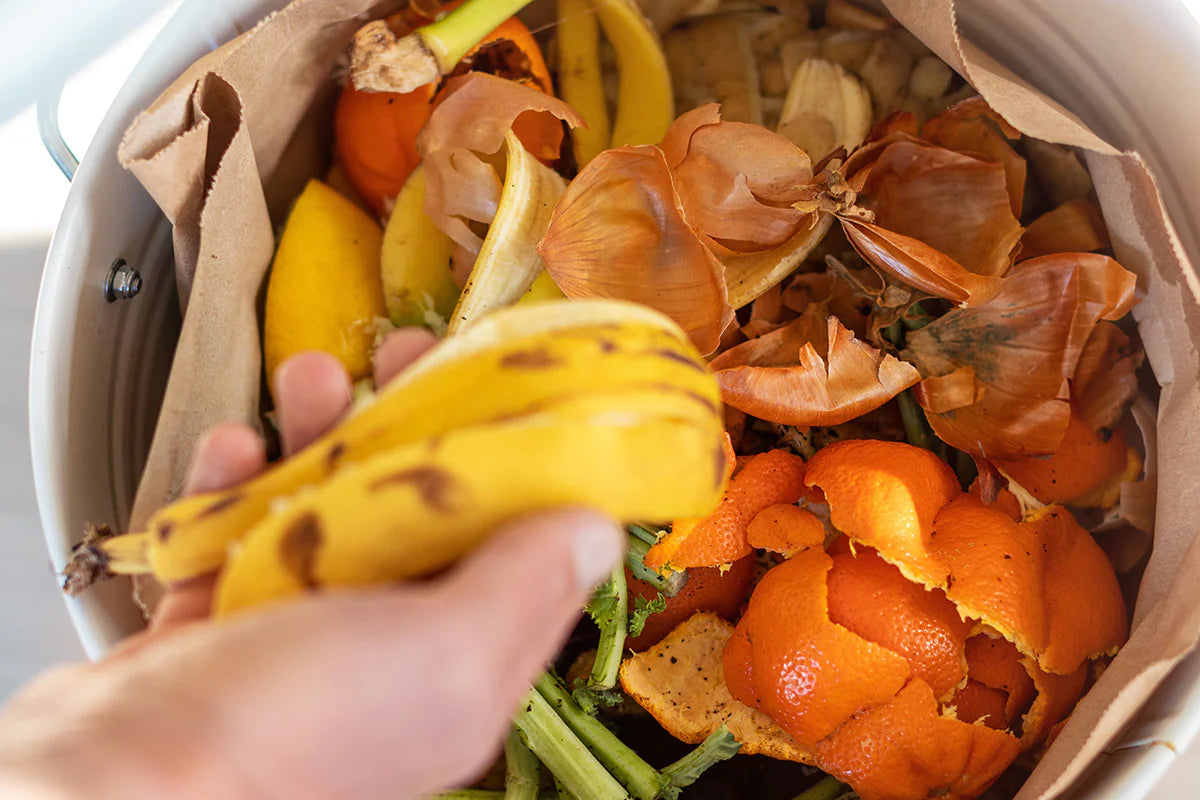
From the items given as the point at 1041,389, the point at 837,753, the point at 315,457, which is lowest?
the point at 837,753

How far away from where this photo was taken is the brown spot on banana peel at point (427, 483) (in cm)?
24

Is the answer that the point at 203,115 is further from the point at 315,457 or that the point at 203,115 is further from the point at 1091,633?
the point at 1091,633

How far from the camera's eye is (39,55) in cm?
69

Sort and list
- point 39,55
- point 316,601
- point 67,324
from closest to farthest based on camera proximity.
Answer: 1. point 316,601
2. point 67,324
3. point 39,55

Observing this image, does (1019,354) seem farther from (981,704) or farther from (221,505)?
(221,505)

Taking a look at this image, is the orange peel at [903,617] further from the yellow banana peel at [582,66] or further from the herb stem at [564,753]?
the yellow banana peel at [582,66]

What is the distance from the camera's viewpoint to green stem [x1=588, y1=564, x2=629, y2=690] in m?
0.49

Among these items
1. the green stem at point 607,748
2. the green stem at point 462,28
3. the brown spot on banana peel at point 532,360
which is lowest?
the green stem at point 607,748

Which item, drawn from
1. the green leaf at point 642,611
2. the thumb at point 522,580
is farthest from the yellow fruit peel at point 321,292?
the thumb at point 522,580

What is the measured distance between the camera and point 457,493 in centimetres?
24

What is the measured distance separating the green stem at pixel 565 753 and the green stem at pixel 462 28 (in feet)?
1.24

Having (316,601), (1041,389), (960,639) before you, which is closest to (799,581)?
(960,639)

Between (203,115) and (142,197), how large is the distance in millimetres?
67

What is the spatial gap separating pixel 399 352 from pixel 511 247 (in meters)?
0.14
